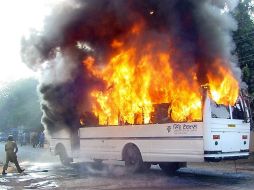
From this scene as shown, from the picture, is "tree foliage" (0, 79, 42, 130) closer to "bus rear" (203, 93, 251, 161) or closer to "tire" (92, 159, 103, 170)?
"tire" (92, 159, 103, 170)

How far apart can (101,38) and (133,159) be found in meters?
5.38

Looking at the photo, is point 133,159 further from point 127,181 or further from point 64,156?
point 64,156

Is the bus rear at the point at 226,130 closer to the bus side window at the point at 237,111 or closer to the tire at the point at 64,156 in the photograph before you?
the bus side window at the point at 237,111

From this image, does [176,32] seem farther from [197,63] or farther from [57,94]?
[57,94]

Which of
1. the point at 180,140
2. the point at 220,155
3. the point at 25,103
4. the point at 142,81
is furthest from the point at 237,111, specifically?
the point at 25,103

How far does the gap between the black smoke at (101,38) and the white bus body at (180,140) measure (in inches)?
72.0

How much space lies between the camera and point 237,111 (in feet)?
46.2

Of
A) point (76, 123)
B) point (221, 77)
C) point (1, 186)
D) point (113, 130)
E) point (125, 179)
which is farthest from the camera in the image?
point (76, 123)

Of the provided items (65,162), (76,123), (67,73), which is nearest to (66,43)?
(67,73)

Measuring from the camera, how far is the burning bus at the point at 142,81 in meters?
13.6

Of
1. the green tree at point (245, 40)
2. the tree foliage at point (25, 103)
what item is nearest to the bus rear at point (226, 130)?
the green tree at point (245, 40)

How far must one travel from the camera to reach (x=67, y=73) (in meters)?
18.7

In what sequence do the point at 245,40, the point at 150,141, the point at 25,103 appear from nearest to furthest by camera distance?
1. the point at 150,141
2. the point at 245,40
3. the point at 25,103

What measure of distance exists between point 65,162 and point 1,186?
6.42 metres
